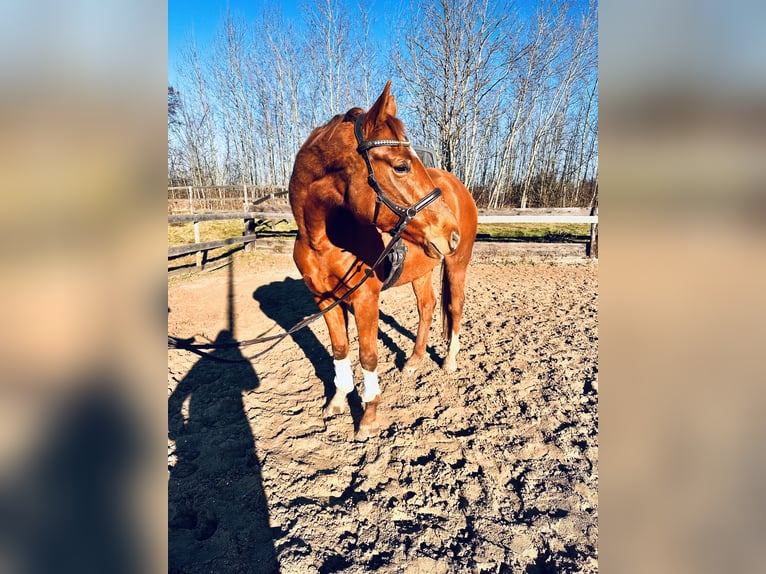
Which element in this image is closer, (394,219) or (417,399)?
(394,219)

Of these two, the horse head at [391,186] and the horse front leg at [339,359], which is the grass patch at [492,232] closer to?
the horse front leg at [339,359]

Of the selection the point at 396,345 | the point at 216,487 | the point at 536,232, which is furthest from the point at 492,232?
the point at 216,487

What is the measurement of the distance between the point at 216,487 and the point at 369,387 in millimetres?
1212

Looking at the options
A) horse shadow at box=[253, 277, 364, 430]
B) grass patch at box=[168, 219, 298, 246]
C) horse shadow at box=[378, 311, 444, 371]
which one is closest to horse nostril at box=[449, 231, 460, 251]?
horse shadow at box=[253, 277, 364, 430]

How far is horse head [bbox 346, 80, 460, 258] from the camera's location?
2107 mm

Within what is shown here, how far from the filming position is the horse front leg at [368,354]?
2752mm

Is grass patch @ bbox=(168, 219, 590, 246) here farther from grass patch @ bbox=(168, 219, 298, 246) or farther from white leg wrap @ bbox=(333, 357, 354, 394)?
white leg wrap @ bbox=(333, 357, 354, 394)

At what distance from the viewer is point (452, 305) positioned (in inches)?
158

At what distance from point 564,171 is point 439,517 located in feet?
59.3

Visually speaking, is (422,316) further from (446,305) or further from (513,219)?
(513,219)
